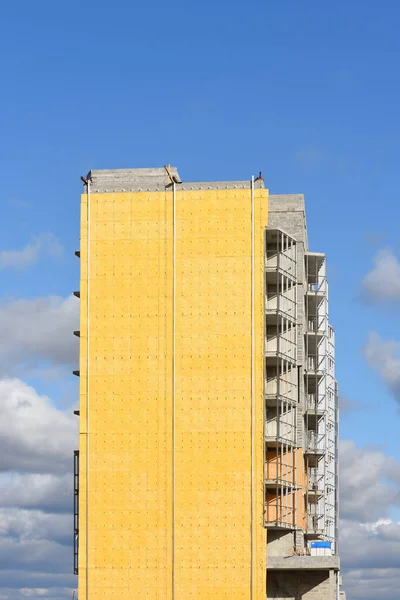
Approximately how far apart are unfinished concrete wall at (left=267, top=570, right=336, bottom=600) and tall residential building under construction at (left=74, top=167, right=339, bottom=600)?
109mm

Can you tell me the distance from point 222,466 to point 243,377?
6808mm

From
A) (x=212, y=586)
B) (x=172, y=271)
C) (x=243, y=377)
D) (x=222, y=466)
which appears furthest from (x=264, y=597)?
(x=172, y=271)

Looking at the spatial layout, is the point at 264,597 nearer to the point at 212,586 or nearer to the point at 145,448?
the point at 212,586

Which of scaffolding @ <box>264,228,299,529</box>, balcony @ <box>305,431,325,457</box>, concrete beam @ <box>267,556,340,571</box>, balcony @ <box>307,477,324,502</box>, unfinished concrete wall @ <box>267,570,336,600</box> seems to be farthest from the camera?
balcony @ <box>307,477,324,502</box>

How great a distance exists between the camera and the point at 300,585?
9788 cm

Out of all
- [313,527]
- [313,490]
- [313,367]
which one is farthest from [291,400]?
[313,527]

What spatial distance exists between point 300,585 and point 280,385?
15.6 m

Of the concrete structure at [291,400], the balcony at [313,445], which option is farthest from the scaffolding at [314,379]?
the concrete structure at [291,400]

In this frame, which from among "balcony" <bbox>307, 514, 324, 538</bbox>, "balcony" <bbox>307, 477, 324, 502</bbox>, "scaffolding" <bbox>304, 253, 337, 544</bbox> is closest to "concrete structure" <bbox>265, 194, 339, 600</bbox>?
"scaffolding" <bbox>304, 253, 337, 544</bbox>

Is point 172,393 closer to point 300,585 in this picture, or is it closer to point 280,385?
point 280,385

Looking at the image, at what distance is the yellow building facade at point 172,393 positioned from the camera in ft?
305

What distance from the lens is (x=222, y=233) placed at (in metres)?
96.0

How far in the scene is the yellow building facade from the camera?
93000 mm

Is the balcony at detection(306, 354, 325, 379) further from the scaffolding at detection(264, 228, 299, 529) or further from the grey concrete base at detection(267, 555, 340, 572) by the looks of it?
the grey concrete base at detection(267, 555, 340, 572)
